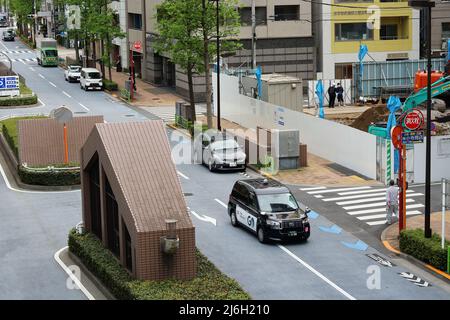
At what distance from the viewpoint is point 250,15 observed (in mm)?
76375

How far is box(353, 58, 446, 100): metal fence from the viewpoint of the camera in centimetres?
7094

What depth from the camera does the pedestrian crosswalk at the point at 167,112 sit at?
64375 mm

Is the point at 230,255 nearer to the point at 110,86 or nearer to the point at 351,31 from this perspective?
the point at 110,86

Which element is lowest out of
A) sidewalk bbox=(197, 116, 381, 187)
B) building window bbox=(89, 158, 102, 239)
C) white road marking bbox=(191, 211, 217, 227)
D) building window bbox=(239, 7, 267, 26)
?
white road marking bbox=(191, 211, 217, 227)

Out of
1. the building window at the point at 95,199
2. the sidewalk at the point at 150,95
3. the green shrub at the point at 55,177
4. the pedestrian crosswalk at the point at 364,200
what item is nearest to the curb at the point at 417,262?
the pedestrian crosswalk at the point at 364,200

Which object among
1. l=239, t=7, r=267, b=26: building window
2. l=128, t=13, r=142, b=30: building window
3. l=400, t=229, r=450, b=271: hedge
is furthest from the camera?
l=128, t=13, r=142, b=30: building window

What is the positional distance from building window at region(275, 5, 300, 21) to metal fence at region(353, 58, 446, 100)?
367 inches

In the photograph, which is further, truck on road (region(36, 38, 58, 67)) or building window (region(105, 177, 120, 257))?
truck on road (region(36, 38, 58, 67))

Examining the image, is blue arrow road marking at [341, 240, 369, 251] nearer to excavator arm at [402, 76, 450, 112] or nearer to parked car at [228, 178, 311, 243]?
parked car at [228, 178, 311, 243]

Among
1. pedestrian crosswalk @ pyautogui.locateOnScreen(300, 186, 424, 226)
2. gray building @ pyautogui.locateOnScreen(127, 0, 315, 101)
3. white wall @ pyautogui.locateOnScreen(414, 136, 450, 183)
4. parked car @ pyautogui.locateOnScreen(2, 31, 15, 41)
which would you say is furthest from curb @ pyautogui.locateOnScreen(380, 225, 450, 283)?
parked car @ pyautogui.locateOnScreen(2, 31, 15, 41)

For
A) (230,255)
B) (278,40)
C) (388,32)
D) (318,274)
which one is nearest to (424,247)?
(318,274)

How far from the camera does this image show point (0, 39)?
14750cm

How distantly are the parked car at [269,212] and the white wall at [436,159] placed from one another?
10020 millimetres

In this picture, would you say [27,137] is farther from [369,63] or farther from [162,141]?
[369,63]
